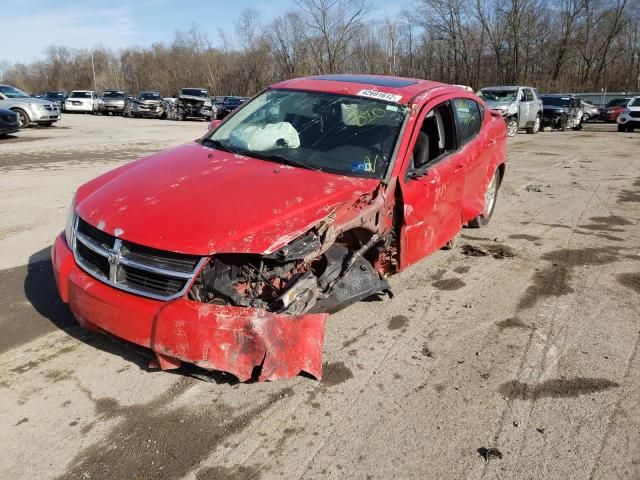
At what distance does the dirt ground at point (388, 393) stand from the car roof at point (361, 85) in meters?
1.67

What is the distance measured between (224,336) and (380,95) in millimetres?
2568

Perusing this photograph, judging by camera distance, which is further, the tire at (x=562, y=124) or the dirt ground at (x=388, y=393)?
the tire at (x=562, y=124)

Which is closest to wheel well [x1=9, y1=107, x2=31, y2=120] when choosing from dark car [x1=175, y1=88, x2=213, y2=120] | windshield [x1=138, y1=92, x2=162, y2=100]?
dark car [x1=175, y1=88, x2=213, y2=120]

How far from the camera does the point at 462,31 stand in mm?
53406

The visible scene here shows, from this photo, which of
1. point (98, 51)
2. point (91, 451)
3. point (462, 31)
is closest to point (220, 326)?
point (91, 451)

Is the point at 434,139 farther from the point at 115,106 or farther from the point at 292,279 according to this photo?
the point at 115,106

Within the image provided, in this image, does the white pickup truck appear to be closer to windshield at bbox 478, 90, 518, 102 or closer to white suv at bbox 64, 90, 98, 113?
windshield at bbox 478, 90, 518, 102

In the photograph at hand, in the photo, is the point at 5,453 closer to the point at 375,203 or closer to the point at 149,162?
the point at 149,162

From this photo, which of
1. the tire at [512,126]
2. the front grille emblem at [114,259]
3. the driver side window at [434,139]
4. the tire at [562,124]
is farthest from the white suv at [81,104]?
the front grille emblem at [114,259]

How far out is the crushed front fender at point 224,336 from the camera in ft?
9.07

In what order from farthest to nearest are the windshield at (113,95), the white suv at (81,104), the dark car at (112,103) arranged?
the white suv at (81,104), the windshield at (113,95), the dark car at (112,103)

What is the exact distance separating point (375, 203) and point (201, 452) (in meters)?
1.89

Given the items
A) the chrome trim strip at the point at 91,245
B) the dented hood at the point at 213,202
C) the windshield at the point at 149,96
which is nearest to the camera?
the dented hood at the point at 213,202

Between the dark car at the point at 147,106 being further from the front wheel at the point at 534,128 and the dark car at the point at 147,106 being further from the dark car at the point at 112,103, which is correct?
the front wheel at the point at 534,128
